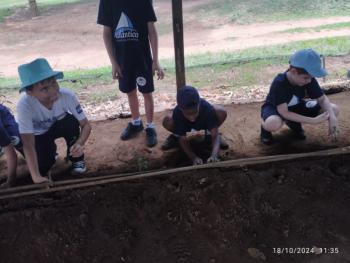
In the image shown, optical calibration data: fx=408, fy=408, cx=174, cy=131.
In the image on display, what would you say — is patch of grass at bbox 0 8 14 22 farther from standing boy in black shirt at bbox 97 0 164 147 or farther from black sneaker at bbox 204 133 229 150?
black sneaker at bbox 204 133 229 150

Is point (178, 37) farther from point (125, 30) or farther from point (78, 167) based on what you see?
point (78, 167)

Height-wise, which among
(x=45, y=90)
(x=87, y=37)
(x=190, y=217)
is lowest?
(x=87, y=37)

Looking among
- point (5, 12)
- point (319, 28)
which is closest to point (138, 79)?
point (319, 28)

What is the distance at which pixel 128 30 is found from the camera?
3053 millimetres

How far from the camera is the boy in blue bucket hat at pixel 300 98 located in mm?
2703

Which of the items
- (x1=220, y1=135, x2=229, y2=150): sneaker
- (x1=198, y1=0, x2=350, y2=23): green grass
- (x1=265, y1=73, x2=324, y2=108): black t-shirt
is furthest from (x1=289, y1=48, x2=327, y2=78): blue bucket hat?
(x1=198, y1=0, x2=350, y2=23): green grass

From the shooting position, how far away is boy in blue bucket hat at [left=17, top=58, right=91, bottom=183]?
99.8 inches

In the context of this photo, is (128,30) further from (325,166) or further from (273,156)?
(325,166)

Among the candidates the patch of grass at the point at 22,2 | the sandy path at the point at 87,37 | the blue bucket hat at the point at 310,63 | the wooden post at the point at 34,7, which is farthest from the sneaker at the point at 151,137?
the patch of grass at the point at 22,2

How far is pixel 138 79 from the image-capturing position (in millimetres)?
3213

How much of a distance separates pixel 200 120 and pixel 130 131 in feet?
2.68

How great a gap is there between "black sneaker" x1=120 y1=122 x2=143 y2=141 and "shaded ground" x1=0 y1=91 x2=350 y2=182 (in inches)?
2.1

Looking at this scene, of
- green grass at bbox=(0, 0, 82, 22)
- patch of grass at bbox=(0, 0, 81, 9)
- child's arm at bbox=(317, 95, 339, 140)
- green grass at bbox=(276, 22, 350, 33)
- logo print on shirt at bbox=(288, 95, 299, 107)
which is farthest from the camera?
patch of grass at bbox=(0, 0, 81, 9)

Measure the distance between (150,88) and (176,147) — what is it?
52 cm
